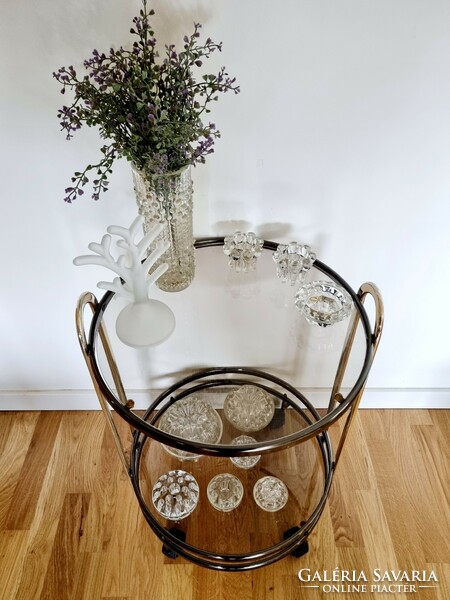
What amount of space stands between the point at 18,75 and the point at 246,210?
0.50 metres

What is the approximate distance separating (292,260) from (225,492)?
57 cm

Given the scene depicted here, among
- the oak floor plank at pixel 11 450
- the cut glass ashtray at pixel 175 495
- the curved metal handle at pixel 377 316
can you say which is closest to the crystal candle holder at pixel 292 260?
the curved metal handle at pixel 377 316

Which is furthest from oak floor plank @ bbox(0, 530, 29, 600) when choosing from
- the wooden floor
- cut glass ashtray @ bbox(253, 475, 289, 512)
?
cut glass ashtray @ bbox(253, 475, 289, 512)

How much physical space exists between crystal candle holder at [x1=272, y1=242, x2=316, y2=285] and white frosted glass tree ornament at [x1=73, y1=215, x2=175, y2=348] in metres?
0.26

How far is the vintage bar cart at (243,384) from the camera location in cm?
103

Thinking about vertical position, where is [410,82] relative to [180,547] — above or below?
above

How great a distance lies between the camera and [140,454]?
1247 millimetres

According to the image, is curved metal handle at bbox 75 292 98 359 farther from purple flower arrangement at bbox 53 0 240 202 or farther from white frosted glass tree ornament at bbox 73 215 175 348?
purple flower arrangement at bbox 53 0 240 202

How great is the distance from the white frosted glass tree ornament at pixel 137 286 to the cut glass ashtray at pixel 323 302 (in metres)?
0.28

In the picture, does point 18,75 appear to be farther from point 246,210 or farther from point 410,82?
point 410,82

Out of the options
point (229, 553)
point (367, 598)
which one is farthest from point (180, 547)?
point (367, 598)

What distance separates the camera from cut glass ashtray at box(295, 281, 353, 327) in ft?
3.51

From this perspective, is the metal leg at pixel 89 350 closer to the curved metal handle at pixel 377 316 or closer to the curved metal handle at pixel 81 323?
the curved metal handle at pixel 81 323

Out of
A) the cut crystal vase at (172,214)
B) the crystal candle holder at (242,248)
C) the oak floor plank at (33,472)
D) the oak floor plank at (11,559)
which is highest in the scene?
the cut crystal vase at (172,214)
